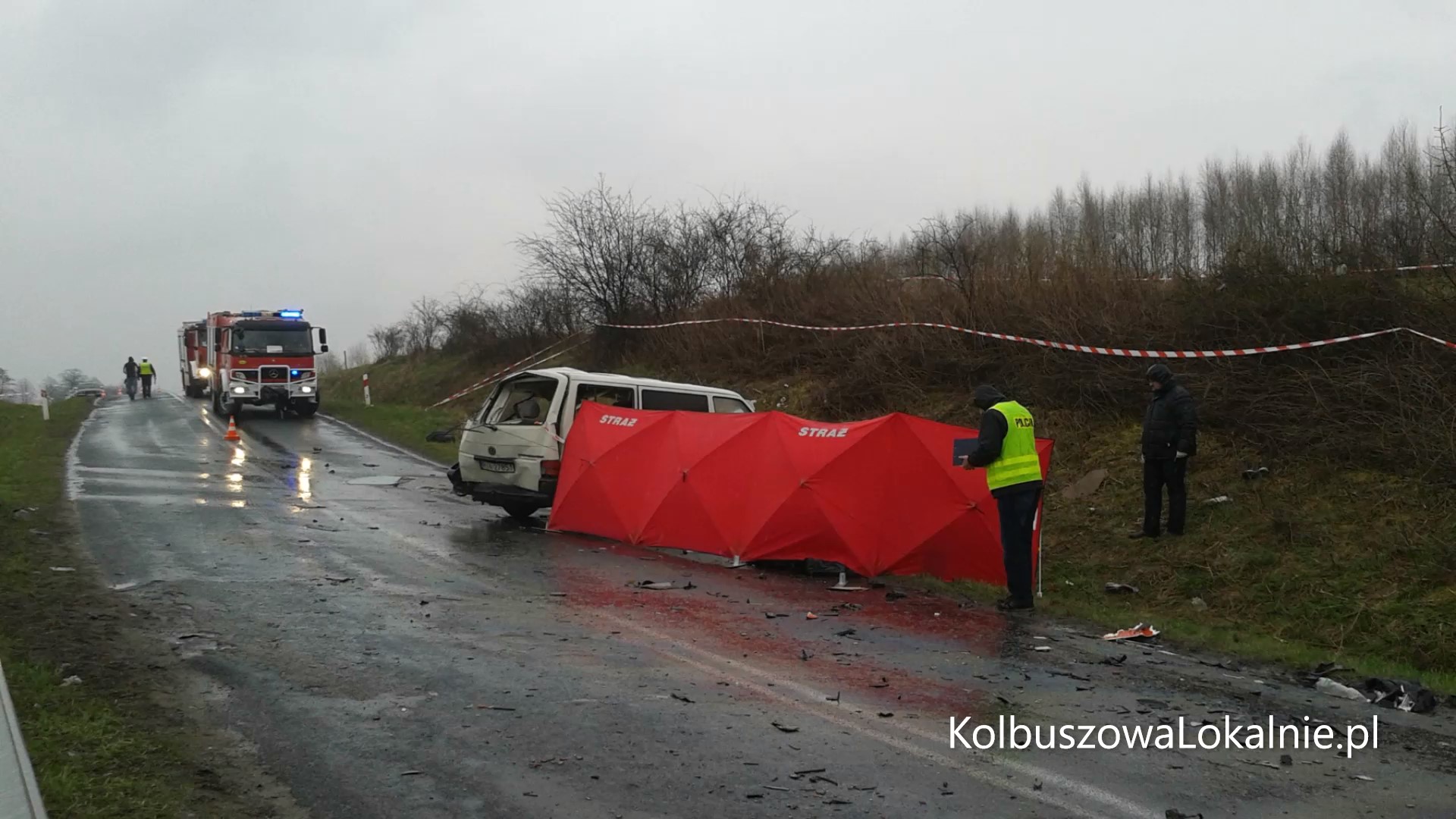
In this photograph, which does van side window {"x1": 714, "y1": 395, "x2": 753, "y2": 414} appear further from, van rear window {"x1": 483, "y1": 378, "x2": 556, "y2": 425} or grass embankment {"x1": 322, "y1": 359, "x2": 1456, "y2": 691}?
grass embankment {"x1": 322, "y1": 359, "x2": 1456, "y2": 691}

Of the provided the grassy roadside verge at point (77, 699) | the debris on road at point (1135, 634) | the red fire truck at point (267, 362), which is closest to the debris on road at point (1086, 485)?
the debris on road at point (1135, 634)

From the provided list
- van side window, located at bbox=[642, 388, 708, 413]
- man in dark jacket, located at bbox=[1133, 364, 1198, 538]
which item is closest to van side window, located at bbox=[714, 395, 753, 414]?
van side window, located at bbox=[642, 388, 708, 413]

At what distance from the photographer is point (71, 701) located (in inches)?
224

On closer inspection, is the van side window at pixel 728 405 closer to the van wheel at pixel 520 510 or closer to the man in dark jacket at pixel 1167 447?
the van wheel at pixel 520 510

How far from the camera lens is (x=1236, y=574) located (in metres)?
10.0

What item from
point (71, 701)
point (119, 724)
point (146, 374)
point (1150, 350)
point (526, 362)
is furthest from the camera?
point (146, 374)

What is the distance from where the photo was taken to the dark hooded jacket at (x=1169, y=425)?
10.7 m

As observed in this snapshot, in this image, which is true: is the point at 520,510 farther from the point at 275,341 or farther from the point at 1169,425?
the point at 275,341

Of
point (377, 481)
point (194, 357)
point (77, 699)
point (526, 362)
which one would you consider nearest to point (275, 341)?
point (526, 362)

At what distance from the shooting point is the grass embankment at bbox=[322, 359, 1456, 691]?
8406mm

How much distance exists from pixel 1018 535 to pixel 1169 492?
2791 mm

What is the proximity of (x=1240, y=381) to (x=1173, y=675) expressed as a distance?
6.86m

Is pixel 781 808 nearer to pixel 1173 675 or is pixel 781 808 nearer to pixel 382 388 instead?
pixel 1173 675

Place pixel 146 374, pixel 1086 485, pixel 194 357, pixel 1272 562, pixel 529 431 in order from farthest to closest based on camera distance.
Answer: pixel 146 374 < pixel 194 357 < pixel 529 431 < pixel 1086 485 < pixel 1272 562
